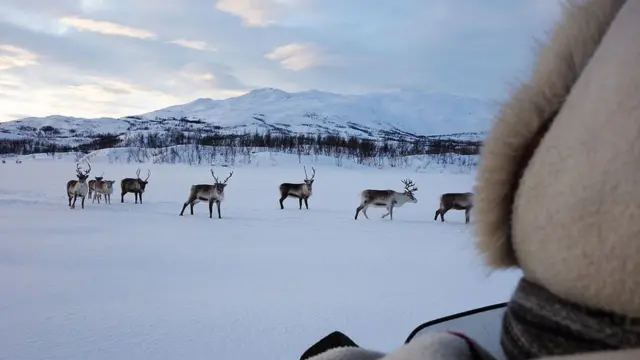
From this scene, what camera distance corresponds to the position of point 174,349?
2975 millimetres

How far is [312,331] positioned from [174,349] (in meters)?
0.90

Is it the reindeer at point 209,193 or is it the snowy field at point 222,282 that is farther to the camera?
the reindeer at point 209,193

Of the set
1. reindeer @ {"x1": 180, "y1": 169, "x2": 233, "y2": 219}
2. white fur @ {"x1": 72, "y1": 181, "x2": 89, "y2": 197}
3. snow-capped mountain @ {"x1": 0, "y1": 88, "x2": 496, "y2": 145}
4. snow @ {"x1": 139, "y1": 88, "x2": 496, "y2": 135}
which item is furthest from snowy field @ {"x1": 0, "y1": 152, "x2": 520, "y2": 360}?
snow @ {"x1": 139, "y1": 88, "x2": 496, "y2": 135}

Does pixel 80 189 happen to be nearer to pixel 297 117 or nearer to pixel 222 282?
pixel 222 282

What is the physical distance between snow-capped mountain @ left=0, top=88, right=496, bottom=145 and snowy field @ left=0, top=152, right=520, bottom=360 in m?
71.4

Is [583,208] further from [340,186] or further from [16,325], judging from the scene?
[340,186]

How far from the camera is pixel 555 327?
39cm

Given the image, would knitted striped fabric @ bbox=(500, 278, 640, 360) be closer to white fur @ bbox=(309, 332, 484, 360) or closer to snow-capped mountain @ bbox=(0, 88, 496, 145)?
white fur @ bbox=(309, 332, 484, 360)

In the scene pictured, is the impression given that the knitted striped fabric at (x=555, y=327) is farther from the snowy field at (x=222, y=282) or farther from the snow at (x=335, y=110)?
the snow at (x=335, y=110)

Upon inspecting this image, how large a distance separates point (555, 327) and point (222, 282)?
4386mm

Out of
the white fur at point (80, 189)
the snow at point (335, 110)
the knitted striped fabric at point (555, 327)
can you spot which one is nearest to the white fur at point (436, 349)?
the knitted striped fabric at point (555, 327)

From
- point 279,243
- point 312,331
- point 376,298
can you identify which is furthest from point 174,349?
point 279,243

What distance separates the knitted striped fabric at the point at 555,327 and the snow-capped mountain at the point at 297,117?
7873cm

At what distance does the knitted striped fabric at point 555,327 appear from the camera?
348 mm
